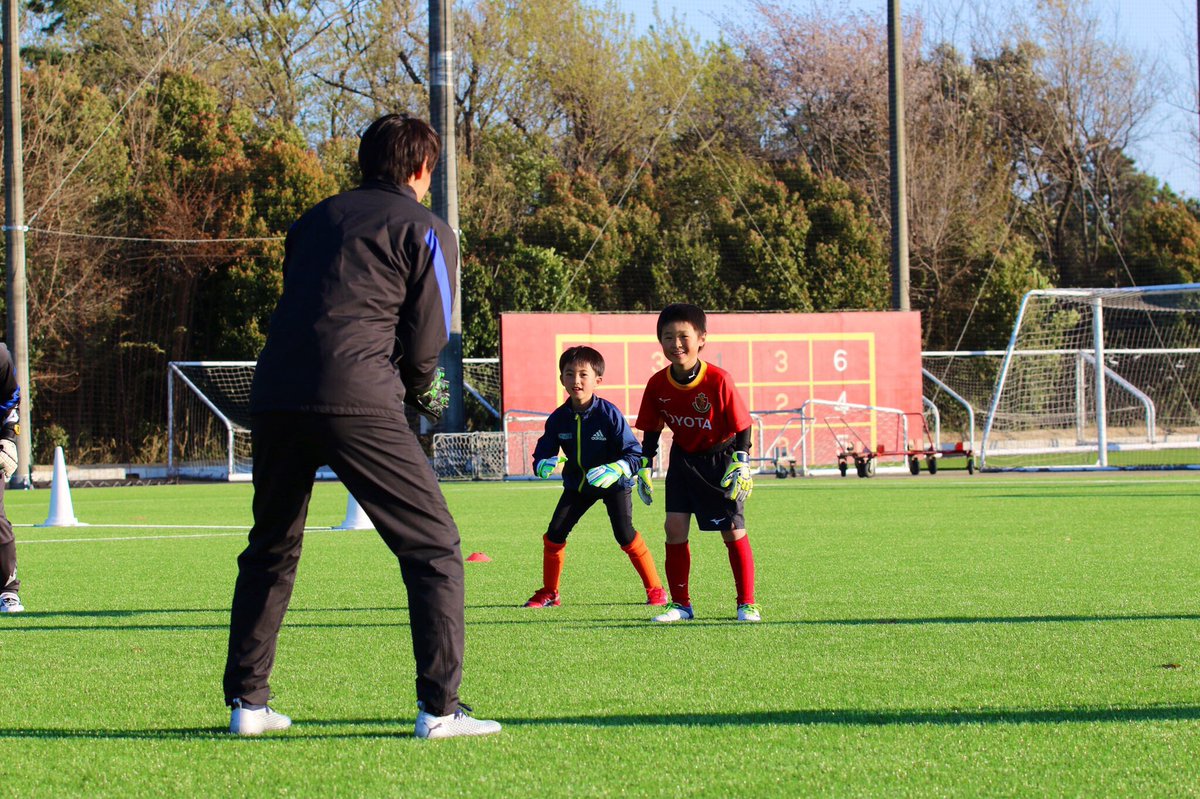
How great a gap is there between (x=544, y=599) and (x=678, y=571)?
0.88 metres

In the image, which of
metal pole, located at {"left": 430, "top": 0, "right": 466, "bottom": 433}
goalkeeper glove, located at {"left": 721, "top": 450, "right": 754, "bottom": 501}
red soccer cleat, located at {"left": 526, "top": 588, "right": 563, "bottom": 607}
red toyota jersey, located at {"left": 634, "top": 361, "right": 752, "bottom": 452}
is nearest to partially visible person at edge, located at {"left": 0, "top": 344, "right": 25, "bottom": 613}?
red soccer cleat, located at {"left": 526, "top": 588, "right": 563, "bottom": 607}

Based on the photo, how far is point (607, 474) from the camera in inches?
308

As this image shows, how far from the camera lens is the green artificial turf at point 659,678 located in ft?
12.9

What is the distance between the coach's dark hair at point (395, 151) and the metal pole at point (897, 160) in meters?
26.0

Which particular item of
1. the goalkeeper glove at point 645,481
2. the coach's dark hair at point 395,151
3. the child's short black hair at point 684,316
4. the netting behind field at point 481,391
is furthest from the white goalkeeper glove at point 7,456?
the netting behind field at point 481,391

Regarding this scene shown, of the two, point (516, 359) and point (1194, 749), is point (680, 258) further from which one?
point (1194, 749)

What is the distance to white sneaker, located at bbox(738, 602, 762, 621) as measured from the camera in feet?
23.4

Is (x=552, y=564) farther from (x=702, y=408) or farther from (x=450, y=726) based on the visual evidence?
(x=450, y=726)

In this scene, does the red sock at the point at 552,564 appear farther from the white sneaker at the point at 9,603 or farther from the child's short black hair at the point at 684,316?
the white sneaker at the point at 9,603

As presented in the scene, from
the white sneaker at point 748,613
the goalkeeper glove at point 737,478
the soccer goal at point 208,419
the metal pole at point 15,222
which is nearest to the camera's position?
the white sneaker at point 748,613

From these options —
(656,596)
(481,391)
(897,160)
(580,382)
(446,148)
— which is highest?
(897,160)

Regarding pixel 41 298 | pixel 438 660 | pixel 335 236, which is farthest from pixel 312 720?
pixel 41 298

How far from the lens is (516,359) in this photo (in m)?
26.7

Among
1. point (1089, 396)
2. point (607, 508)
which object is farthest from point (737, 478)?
point (1089, 396)
